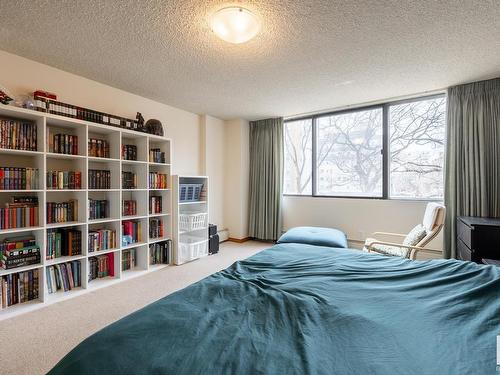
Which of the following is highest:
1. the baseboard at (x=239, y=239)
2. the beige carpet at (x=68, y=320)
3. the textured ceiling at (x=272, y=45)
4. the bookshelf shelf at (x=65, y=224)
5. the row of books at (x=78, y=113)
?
the textured ceiling at (x=272, y=45)

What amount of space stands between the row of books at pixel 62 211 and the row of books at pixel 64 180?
0.60 ft

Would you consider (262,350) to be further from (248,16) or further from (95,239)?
(95,239)

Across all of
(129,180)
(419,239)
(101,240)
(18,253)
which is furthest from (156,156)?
(419,239)

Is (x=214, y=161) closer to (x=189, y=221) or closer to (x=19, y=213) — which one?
(x=189, y=221)

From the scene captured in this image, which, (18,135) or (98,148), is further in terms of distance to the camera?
(98,148)

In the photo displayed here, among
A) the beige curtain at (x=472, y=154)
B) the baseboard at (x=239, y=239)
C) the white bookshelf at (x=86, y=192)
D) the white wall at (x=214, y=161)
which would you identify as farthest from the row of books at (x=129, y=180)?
the beige curtain at (x=472, y=154)

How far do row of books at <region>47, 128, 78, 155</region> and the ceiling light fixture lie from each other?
1906mm

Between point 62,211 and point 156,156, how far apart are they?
1.27 meters

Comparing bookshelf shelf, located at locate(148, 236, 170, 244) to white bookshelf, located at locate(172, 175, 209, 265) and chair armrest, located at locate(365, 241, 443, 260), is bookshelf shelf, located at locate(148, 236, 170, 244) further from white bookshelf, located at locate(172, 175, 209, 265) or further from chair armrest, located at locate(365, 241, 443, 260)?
chair armrest, located at locate(365, 241, 443, 260)

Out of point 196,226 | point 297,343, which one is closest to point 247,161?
point 196,226

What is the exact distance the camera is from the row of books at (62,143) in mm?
2512

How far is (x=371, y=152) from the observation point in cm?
396

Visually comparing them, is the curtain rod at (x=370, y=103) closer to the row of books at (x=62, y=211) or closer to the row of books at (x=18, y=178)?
the row of books at (x=62, y=211)

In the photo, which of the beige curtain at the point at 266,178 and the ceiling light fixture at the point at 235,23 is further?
the beige curtain at the point at 266,178
